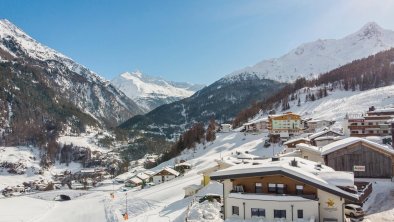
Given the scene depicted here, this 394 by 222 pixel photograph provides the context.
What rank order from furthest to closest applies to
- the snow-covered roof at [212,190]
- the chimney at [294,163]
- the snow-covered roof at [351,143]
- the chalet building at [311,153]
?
the chalet building at [311,153] < the snow-covered roof at [212,190] < the snow-covered roof at [351,143] < the chimney at [294,163]

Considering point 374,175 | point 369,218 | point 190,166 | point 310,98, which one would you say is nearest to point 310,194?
point 369,218

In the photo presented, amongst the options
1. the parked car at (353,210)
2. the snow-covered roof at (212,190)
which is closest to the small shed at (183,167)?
the snow-covered roof at (212,190)

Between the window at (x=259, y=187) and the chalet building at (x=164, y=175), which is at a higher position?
the window at (x=259, y=187)

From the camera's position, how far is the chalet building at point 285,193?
28406 millimetres

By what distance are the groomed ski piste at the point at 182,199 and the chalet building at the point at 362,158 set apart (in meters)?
1.58

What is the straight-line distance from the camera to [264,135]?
122688mm

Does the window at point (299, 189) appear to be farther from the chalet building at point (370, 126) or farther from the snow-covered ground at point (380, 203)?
the chalet building at point (370, 126)

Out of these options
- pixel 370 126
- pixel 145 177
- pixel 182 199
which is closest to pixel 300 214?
pixel 182 199

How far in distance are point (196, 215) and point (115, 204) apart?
117 ft

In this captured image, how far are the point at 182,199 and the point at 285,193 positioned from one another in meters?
27.9

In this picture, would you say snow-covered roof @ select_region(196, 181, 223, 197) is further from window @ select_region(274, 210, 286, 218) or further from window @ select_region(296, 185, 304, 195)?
window @ select_region(274, 210, 286, 218)

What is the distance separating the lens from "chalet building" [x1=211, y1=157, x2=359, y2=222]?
28.4m

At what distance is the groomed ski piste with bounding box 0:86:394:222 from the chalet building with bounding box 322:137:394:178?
5.17 ft

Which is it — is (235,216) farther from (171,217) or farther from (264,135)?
(264,135)
